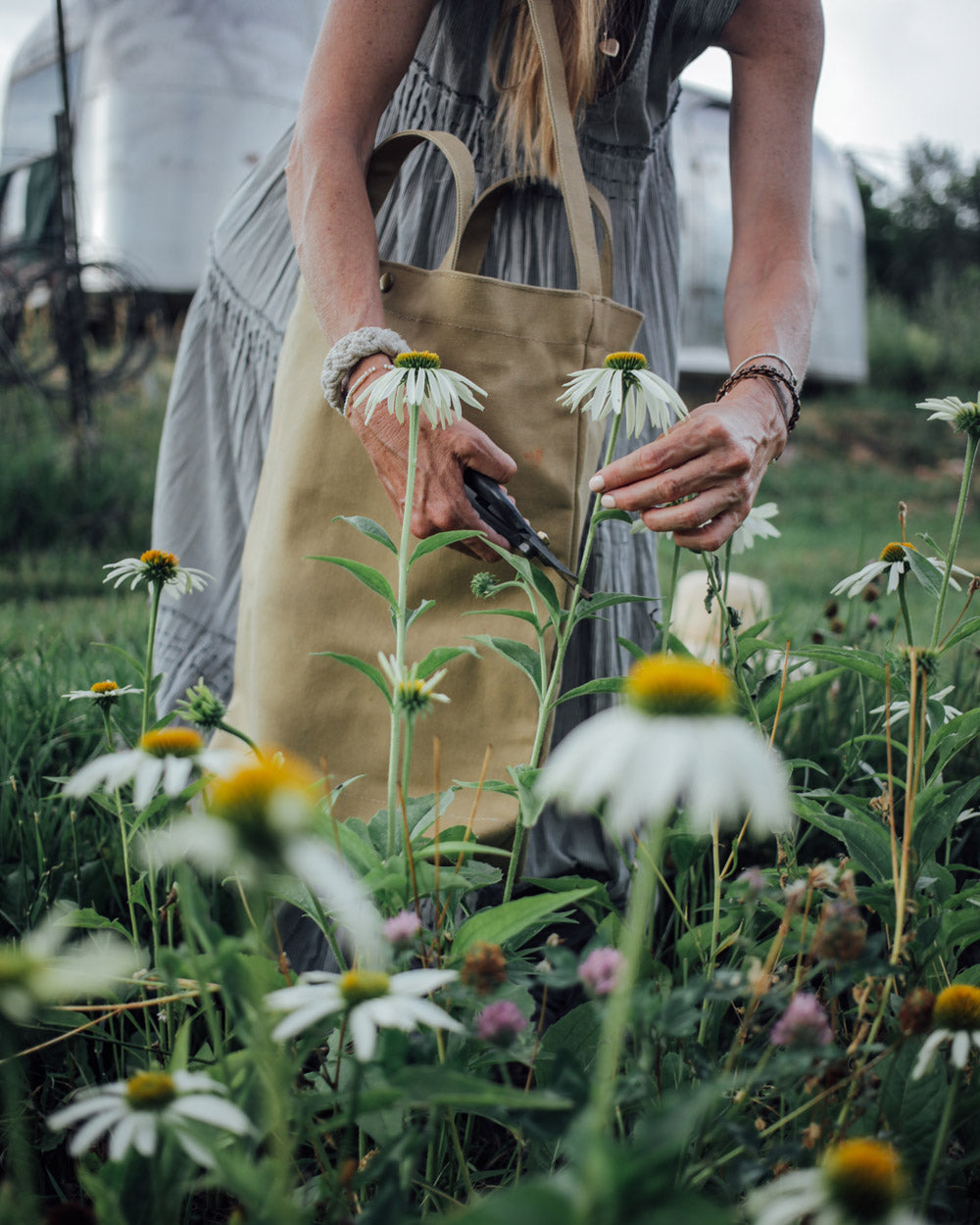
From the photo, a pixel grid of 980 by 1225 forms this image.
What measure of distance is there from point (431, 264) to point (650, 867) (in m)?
1.02

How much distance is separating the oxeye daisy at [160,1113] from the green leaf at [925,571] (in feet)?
2.10

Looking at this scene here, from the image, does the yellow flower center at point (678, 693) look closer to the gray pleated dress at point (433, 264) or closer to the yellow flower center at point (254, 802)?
the yellow flower center at point (254, 802)

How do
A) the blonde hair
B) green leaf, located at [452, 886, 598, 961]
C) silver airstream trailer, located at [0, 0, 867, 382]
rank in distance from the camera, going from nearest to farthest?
green leaf, located at [452, 886, 598, 961]
the blonde hair
silver airstream trailer, located at [0, 0, 867, 382]

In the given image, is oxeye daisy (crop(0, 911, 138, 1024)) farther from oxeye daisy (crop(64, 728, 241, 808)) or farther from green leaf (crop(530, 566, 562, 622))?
green leaf (crop(530, 566, 562, 622))

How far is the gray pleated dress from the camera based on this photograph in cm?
115

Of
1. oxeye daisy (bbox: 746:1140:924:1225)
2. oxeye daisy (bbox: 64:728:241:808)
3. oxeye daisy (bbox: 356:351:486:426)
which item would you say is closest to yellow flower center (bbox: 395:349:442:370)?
oxeye daisy (bbox: 356:351:486:426)

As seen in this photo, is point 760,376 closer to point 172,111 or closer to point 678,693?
point 678,693

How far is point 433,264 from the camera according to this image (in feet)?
3.99

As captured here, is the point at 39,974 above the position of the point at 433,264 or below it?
below

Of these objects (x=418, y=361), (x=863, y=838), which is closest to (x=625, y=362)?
(x=418, y=361)

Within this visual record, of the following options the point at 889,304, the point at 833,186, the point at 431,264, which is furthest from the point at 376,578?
the point at 889,304

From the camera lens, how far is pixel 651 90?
119 cm

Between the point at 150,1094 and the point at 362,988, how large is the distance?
0.31 ft

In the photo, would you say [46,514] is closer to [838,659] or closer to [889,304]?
[838,659]
